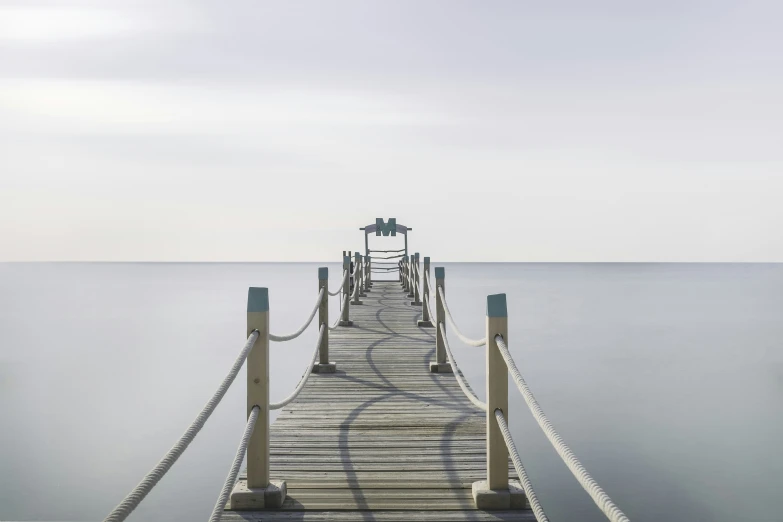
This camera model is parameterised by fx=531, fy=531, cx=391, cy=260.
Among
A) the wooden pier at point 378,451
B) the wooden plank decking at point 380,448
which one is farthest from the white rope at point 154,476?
the wooden plank decking at point 380,448

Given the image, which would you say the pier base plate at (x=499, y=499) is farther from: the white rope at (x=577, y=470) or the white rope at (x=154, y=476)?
the white rope at (x=154, y=476)

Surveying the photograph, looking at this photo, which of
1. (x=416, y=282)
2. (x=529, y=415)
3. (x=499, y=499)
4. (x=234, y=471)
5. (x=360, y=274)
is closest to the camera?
(x=234, y=471)

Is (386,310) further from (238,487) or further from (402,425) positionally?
(238,487)

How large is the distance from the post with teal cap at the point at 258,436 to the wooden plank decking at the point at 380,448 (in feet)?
0.28

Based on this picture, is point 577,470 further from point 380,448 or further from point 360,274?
point 360,274

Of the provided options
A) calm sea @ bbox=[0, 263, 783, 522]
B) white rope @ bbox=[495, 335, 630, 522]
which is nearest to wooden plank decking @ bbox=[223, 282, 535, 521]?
white rope @ bbox=[495, 335, 630, 522]

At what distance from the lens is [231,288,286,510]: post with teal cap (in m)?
3.35

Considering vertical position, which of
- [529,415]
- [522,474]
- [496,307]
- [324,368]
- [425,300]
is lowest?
[529,415]

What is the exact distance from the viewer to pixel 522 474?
2840mm

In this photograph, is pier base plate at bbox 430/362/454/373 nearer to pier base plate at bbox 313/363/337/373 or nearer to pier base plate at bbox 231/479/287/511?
pier base plate at bbox 313/363/337/373

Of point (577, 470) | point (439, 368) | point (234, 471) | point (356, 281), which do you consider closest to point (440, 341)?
point (439, 368)

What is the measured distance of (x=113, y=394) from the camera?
60.8 ft

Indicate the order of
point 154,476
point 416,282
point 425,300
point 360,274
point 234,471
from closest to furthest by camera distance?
point 154,476 < point 234,471 < point 425,300 < point 416,282 < point 360,274

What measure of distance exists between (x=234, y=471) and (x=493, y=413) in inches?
62.6
